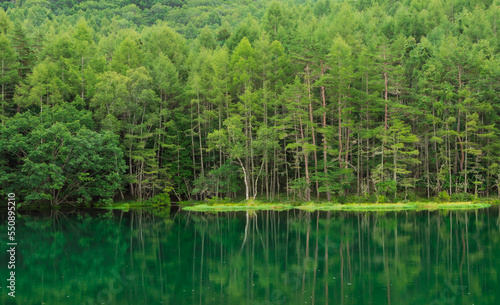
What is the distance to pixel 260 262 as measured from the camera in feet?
55.4

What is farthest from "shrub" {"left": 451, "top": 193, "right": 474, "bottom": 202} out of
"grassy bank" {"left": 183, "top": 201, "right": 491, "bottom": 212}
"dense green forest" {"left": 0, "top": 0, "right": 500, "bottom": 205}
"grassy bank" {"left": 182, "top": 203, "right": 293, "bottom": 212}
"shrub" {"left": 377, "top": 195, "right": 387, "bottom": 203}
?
"grassy bank" {"left": 182, "top": 203, "right": 293, "bottom": 212}

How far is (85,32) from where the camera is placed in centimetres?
5341

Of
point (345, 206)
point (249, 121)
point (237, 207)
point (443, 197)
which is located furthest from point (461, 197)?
point (249, 121)

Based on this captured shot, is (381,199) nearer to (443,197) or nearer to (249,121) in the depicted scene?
(443,197)

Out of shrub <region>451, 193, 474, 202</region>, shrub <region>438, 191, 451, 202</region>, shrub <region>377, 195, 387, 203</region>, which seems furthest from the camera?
shrub <region>451, 193, 474, 202</region>

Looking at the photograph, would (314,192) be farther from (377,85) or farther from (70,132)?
(70,132)

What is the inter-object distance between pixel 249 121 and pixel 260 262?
28.3 m

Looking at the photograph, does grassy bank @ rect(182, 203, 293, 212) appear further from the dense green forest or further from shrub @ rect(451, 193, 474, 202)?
shrub @ rect(451, 193, 474, 202)

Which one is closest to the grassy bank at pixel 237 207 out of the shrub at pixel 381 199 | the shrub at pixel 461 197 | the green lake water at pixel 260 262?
the shrub at pixel 381 199

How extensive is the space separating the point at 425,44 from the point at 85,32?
1470 inches

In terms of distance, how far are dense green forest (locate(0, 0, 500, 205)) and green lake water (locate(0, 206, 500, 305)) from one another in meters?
12.7

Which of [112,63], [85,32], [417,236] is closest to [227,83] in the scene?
[112,63]

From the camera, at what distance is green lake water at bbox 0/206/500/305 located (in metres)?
12.5

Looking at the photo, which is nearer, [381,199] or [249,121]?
[381,199]
